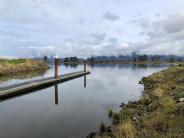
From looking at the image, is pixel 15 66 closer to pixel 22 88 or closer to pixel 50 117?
pixel 22 88

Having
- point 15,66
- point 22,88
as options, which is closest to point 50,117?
point 22,88

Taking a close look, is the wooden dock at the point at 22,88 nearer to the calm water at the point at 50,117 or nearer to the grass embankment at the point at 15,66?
the calm water at the point at 50,117

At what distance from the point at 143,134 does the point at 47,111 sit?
926 cm

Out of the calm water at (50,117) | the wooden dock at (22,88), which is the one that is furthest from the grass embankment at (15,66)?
the calm water at (50,117)

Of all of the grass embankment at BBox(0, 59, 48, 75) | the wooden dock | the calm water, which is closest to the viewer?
the calm water

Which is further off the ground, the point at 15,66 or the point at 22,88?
the point at 15,66

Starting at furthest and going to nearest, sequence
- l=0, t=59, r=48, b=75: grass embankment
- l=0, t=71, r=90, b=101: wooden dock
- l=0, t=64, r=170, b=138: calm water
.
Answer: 1. l=0, t=59, r=48, b=75: grass embankment
2. l=0, t=71, r=90, b=101: wooden dock
3. l=0, t=64, r=170, b=138: calm water

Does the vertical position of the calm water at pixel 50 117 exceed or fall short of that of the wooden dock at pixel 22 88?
it falls short

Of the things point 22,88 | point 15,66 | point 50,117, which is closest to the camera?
point 50,117

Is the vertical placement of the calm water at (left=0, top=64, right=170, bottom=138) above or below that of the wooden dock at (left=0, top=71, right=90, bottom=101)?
below

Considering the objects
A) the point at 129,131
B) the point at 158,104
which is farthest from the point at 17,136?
the point at 158,104

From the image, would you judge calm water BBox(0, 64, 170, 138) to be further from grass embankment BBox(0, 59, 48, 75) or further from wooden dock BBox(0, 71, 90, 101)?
grass embankment BBox(0, 59, 48, 75)

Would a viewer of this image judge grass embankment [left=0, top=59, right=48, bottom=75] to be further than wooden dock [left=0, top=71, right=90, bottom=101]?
Yes

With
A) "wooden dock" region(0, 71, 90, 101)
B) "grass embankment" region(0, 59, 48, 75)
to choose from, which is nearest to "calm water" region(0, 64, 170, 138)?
"wooden dock" region(0, 71, 90, 101)
